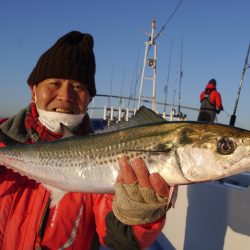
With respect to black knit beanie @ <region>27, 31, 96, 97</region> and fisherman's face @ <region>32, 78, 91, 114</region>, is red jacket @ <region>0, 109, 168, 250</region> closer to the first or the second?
fisherman's face @ <region>32, 78, 91, 114</region>

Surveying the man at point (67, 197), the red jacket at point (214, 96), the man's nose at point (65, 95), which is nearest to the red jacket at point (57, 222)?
the man at point (67, 197)

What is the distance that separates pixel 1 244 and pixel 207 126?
1.97 m

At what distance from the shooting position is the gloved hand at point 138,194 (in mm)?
2605

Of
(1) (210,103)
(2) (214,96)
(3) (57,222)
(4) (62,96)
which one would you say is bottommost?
(3) (57,222)

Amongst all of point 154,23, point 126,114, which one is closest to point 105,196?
point 126,114

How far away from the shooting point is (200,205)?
447cm

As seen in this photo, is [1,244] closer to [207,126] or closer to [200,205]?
[207,126]

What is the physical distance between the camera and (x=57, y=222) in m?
3.17

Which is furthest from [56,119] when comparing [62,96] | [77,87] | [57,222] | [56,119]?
[57,222]

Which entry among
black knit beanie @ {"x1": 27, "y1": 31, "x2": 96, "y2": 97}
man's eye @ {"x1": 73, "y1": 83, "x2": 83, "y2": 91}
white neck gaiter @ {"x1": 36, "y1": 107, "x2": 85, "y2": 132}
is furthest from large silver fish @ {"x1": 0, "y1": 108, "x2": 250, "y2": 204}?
black knit beanie @ {"x1": 27, "y1": 31, "x2": 96, "y2": 97}

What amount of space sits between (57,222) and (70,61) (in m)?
1.57

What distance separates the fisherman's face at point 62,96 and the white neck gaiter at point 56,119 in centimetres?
4

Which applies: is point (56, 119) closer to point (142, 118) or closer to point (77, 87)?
point (77, 87)

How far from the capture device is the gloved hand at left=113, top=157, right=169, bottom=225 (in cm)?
261
